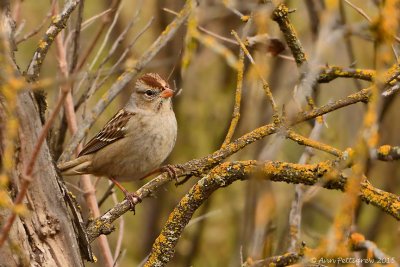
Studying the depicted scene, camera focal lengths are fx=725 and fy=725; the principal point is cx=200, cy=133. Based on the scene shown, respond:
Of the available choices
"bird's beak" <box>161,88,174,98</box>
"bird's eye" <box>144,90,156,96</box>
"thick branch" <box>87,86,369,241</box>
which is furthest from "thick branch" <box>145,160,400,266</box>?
"bird's eye" <box>144,90,156,96</box>

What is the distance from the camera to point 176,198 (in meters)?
6.85

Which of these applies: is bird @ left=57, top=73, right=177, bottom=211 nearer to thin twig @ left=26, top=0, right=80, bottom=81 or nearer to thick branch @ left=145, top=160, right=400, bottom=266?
thin twig @ left=26, top=0, right=80, bottom=81

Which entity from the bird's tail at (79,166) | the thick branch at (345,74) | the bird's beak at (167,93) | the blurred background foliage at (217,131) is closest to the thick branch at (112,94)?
the bird's tail at (79,166)

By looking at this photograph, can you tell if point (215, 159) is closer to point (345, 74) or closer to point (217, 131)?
point (345, 74)

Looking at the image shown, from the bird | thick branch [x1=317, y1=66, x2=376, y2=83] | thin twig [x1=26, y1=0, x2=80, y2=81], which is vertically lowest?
thick branch [x1=317, y1=66, x2=376, y2=83]

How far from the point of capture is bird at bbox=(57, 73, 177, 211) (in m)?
5.02

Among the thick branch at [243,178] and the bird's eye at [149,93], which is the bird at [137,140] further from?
the thick branch at [243,178]

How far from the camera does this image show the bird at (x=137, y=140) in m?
5.02

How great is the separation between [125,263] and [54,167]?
4.04m

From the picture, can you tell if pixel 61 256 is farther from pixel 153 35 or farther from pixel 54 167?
pixel 153 35

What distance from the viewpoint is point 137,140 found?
5129mm

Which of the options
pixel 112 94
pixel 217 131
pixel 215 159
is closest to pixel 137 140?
pixel 112 94

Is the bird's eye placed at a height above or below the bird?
above

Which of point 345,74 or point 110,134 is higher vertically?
point 110,134
